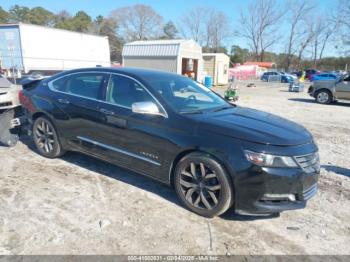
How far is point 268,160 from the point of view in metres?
3.13

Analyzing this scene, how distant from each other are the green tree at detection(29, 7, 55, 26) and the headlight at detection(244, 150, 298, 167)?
78.2 m

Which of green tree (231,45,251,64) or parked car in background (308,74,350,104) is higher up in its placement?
green tree (231,45,251,64)

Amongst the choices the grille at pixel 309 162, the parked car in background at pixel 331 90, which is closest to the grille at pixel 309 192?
the grille at pixel 309 162

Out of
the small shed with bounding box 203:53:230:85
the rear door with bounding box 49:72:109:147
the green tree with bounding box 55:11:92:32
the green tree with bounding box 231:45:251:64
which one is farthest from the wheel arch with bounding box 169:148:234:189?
the green tree with bounding box 231:45:251:64

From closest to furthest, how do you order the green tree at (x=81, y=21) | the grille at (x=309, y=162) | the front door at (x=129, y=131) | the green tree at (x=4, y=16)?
the grille at (x=309, y=162) → the front door at (x=129, y=131) → the green tree at (x=4, y=16) → the green tree at (x=81, y=21)

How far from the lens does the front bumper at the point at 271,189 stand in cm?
313

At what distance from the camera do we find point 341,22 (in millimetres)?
49312

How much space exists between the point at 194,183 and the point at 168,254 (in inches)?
36.3

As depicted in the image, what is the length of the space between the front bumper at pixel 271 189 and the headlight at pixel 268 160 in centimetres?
5

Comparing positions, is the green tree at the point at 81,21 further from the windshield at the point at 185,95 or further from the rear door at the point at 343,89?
the windshield at the point at 185,95

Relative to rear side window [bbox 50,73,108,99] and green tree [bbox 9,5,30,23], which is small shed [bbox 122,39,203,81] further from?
green tree [bbox 9,5,30,23]

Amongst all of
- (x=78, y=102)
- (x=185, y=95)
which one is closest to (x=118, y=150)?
(x=78, y=102)

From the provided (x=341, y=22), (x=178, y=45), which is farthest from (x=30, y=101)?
(x=341, y=22)

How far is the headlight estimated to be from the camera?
312cm
